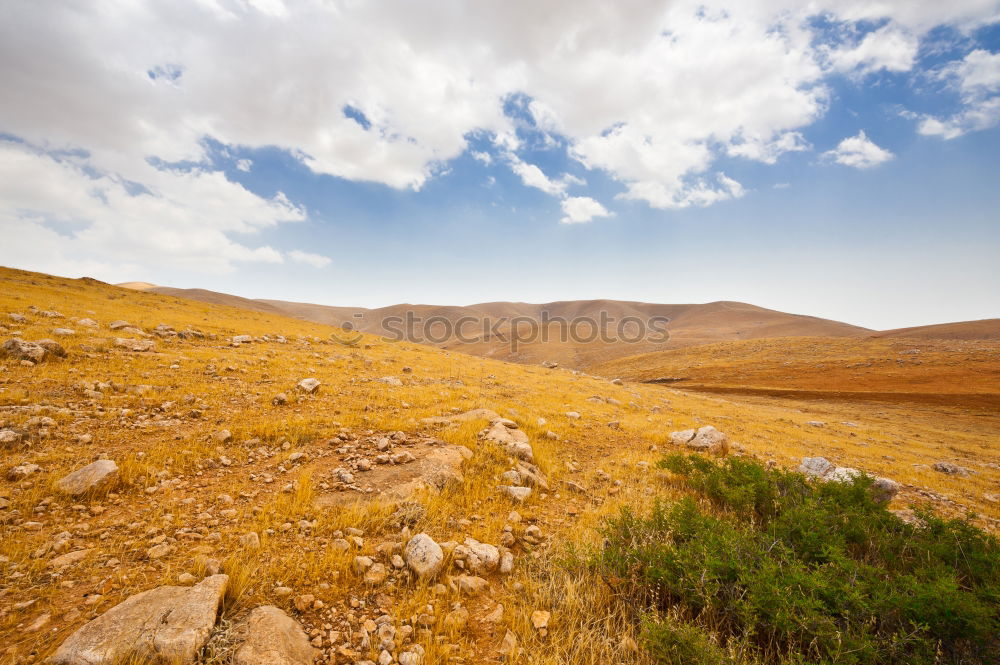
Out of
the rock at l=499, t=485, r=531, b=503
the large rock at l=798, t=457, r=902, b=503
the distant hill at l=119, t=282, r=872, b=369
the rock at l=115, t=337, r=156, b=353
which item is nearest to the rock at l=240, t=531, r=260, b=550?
the rock at l=499, t=485, r=531, b=503

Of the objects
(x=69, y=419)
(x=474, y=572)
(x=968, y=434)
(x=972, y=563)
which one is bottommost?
(x=968, y=434)

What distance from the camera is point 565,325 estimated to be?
10112cm

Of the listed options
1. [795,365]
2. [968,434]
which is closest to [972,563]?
[968,434]

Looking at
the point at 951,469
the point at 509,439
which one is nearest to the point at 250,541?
the point at 509,439

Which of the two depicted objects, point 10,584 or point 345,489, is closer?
point 10,584

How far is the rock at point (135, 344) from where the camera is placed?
34.1ft

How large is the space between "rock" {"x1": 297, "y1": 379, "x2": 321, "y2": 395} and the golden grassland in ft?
1.01

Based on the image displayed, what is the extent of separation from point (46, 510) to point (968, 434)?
106ft

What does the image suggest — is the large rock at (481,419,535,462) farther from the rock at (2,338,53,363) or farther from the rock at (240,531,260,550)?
the rock at (2,338,53,363)

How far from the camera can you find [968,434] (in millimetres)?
18250

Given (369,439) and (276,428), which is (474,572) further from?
(276,428)

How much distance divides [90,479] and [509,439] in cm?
587

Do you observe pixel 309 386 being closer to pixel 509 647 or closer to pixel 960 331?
pixel 509 647

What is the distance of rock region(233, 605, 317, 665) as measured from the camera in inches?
96.1
